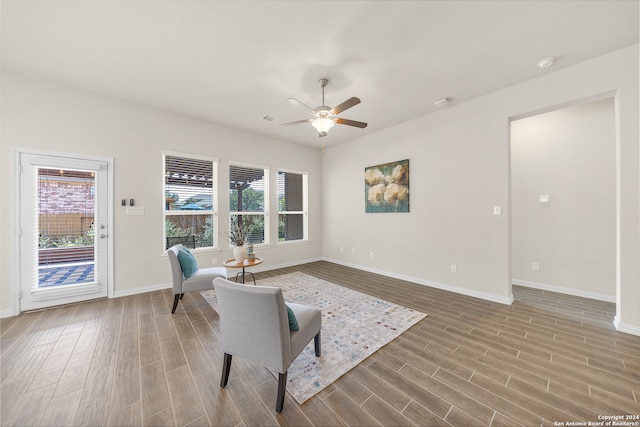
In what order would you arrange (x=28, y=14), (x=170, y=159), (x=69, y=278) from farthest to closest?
(x=170, y=159) < (x=69, y=278) < (x=28, y=14)

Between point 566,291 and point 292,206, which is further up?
point 292,206

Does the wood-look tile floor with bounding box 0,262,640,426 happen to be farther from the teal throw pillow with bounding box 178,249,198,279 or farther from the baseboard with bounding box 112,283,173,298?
the baseboard with bounding box 112,283,173,298

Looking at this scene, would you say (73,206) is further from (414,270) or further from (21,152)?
(414,270)

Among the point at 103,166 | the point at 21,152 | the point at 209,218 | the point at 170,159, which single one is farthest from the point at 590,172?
the point at 21,152

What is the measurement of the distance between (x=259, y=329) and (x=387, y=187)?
158 inches

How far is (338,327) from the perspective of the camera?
8.80 feet

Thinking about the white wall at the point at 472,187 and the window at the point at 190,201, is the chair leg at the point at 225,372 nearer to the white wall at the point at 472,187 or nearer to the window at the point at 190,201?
the window at the point at 190,201

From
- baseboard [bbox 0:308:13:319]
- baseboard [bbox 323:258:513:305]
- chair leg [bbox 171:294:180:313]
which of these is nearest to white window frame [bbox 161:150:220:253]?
chair leg [bbox 171:294:180:313]

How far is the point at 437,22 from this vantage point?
2172 millimetres

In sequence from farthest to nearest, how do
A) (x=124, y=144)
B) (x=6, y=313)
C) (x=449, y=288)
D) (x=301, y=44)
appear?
(x=449, y=288) → (x=124, y=144) → (x=6, y=313) → (x=301, y=44)

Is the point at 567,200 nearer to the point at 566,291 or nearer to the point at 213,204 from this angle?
the point at 566,291

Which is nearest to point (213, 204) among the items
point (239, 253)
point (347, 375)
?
point (239, 253)

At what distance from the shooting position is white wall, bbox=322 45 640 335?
2.52 m

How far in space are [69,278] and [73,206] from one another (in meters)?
1.05
